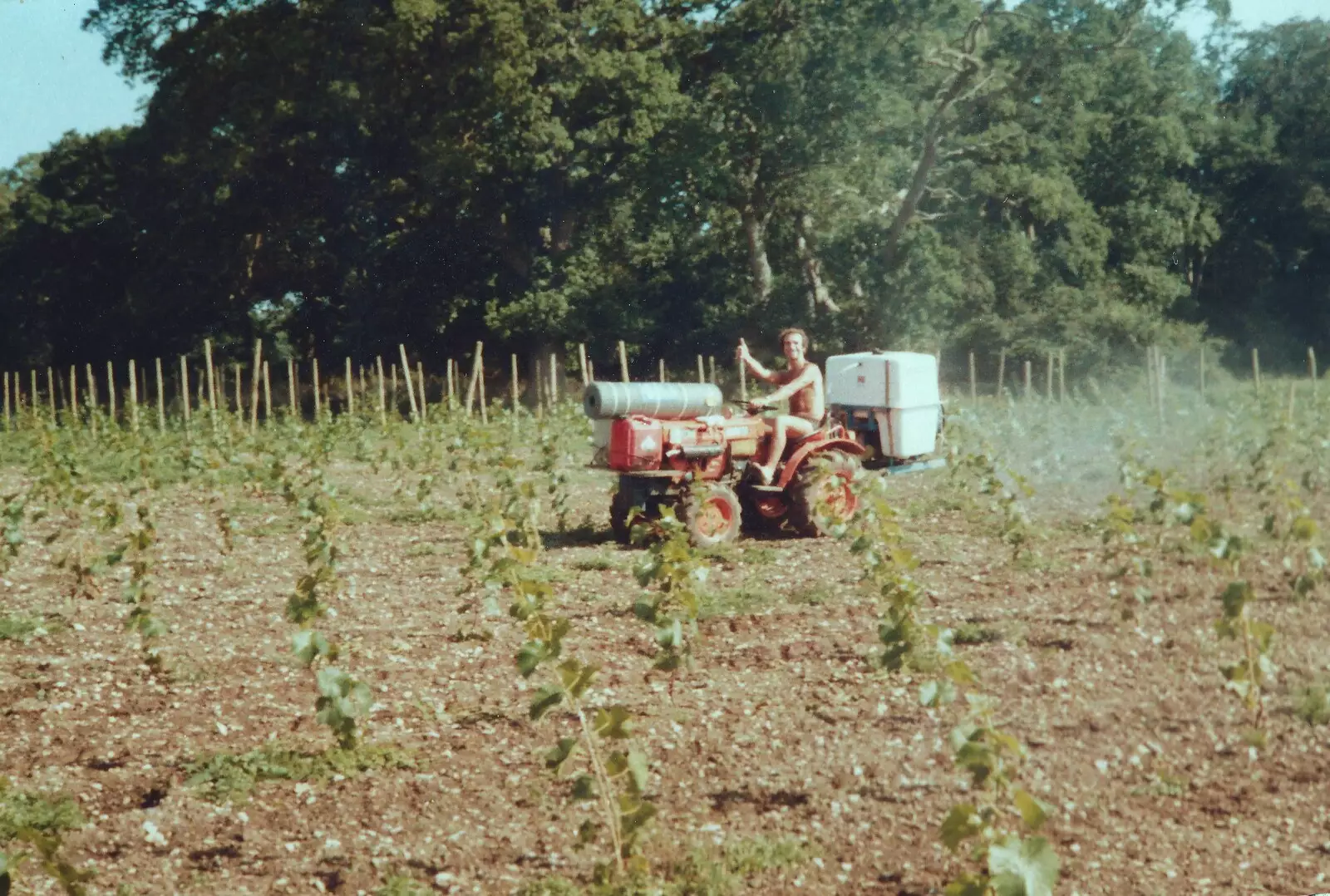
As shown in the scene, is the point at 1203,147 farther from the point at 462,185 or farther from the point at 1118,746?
the point at 1118,746

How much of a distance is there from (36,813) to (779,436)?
6.23 meters

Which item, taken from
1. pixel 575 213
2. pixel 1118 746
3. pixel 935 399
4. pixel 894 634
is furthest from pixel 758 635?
pixel 575 213

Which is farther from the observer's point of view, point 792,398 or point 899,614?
point 792,398

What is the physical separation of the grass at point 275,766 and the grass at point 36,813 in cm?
41

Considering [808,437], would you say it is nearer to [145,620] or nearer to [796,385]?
[796,385]

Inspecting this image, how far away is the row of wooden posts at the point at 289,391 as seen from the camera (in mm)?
20484

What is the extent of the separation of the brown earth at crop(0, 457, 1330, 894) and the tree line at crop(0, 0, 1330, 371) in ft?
64.4

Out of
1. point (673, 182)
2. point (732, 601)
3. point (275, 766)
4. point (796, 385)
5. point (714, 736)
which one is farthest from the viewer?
point (673, 182)

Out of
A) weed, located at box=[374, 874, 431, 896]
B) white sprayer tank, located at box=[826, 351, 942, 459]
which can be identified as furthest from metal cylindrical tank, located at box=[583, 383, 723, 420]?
weed, located at box=[374, 874, 431, 896]

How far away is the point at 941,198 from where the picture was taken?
30391mm

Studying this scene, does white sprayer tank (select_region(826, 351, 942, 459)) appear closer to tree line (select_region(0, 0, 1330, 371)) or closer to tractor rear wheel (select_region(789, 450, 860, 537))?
tractor rear wheel (select_region(789, 450, 860, 537))

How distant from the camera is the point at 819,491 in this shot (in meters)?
10.1

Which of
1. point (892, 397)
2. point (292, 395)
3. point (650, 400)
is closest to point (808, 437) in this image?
point (892, 397)

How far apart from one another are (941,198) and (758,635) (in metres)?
24.5
